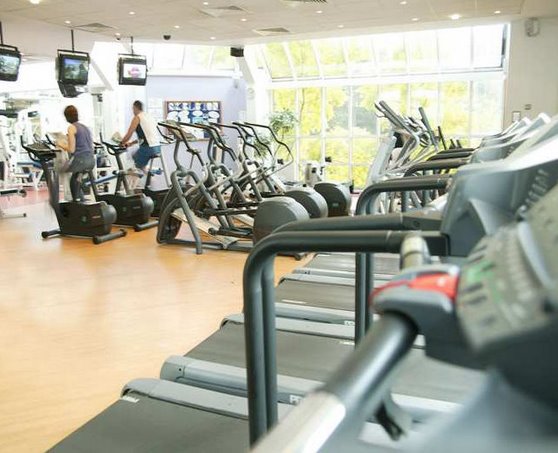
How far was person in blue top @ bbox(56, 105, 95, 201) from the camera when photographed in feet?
22.8

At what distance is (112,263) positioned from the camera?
5.70 m

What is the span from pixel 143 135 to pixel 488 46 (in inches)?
299


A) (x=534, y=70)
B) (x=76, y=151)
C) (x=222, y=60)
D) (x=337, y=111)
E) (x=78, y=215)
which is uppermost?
(x=222, y=60)

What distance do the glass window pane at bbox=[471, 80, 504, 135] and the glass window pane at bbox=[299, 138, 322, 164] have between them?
3.59 m

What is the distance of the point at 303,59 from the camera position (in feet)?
42.5

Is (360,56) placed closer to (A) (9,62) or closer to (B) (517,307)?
(A) (9,62)

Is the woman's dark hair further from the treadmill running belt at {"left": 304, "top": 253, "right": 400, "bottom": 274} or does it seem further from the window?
the window

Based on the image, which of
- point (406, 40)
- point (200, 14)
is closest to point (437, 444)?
point (200, 14)

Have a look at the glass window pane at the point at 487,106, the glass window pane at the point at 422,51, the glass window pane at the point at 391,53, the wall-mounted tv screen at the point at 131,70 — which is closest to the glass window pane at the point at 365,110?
the glass window pane at the point at 391,53

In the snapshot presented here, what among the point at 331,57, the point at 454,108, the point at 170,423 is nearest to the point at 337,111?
the point at 331,57

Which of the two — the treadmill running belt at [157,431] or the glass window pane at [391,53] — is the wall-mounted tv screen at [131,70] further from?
the treadmill running belt at [157,431]

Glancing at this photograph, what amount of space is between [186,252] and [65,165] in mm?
2219

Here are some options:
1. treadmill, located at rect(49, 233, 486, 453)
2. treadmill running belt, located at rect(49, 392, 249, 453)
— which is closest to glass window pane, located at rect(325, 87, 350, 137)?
treadmill, located at rect(49, 233, 486, 453)

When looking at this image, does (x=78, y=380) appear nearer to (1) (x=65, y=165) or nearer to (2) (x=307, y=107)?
(1) (x=65, y=165)
